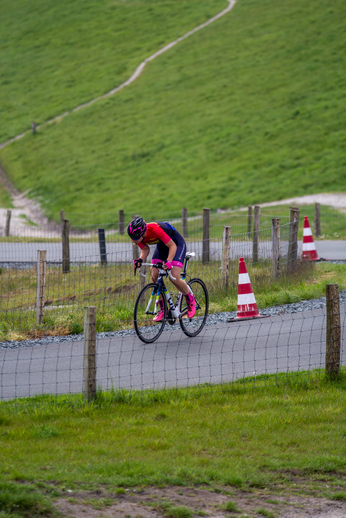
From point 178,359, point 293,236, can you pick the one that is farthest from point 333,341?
point 293,236

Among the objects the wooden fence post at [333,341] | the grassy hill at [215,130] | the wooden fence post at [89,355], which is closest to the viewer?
the wooden fence post at [89,355]

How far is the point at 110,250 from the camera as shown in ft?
71.5

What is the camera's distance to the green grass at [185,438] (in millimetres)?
4820

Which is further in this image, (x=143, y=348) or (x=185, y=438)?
(x=143, y=348)

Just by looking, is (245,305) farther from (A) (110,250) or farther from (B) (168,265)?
(A) (110,250)

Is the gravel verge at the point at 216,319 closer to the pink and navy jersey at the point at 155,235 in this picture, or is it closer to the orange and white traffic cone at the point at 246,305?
the orange and white traffic cone at the point at 246,305

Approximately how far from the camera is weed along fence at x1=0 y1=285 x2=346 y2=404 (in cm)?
708

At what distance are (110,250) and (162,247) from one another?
12.6 metres

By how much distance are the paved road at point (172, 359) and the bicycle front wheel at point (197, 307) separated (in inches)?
5.9

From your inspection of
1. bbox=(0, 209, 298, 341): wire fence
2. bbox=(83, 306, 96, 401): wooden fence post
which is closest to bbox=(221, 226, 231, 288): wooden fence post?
bbox=(0, 209, 298, 341): wire fence

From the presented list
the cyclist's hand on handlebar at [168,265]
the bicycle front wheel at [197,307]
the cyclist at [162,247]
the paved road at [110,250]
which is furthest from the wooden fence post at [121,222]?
the cyclist's hand on handlebar at [168,265]

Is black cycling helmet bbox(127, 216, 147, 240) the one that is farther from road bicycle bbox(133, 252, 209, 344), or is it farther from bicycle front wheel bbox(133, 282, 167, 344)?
bicycle front wheel bbox(133, 282, 167, 344)

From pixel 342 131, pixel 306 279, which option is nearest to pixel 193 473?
pixel 306 279

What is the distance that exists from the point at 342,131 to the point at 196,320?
3464 cm
